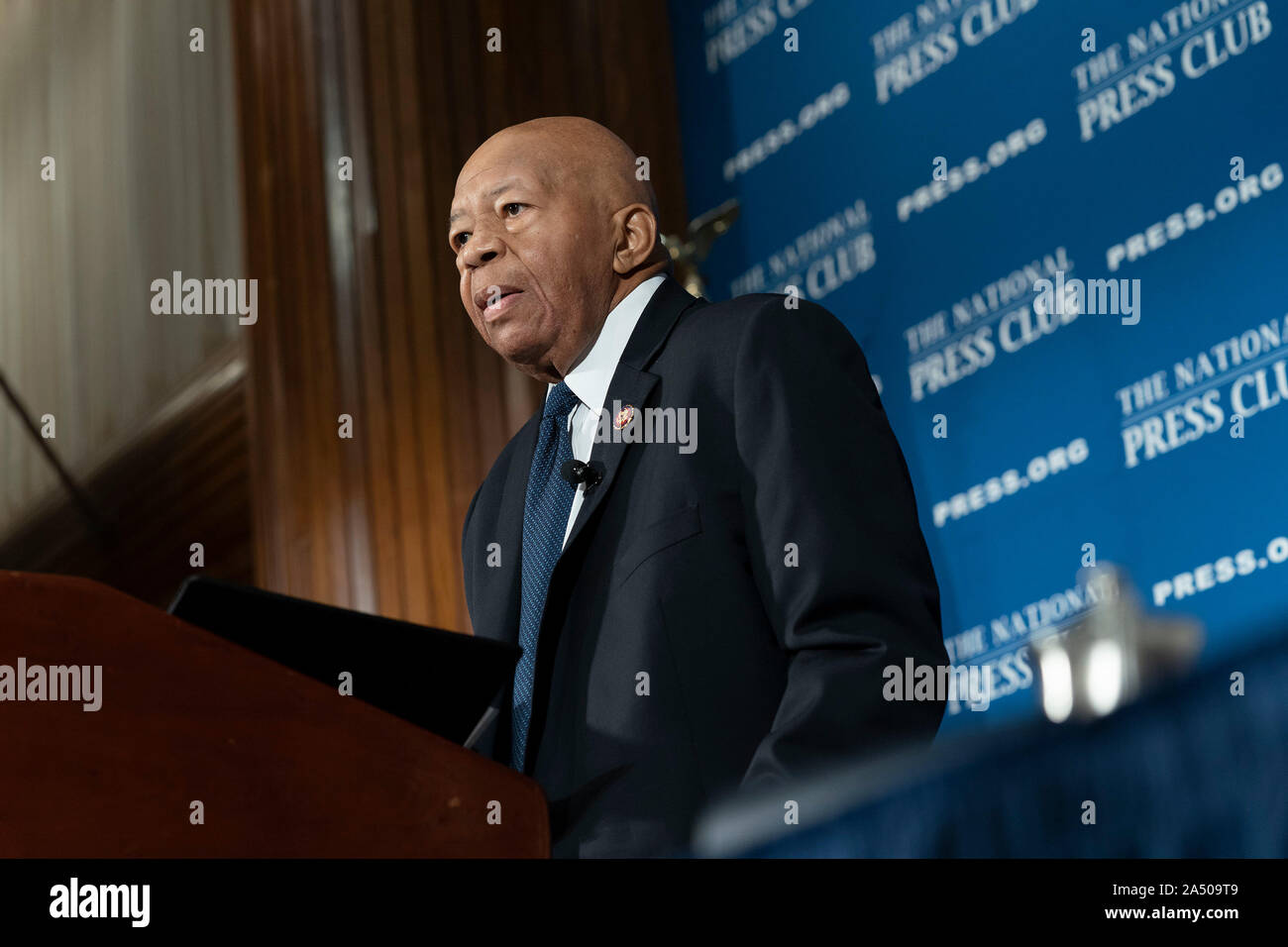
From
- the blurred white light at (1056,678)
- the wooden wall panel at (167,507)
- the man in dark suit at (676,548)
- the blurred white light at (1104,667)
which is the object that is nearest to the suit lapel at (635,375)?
the man in dark suit at (676,548)

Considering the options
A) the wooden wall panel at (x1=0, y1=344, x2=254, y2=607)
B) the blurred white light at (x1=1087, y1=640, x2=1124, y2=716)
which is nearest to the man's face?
the blurred white light at (x1=1087, y1=640, x2=1124, y2=716)

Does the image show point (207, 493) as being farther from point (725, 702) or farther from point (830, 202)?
point (725, 702)

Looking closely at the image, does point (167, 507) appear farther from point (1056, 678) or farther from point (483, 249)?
point (483, 249)

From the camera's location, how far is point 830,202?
14.1 ft

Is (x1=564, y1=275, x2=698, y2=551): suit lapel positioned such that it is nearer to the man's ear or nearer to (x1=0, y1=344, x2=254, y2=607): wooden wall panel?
the man's ear

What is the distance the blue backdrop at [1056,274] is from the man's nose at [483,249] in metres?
1.76

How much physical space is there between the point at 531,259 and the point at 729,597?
0.48 meters

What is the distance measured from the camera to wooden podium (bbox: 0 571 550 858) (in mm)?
1011

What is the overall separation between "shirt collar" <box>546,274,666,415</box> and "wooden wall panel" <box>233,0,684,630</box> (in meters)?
2.33

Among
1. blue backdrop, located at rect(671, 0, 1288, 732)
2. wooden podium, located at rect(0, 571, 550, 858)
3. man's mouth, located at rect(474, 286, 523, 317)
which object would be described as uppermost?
blue backdrop, located at rect(671, 0, 1288, 732)
